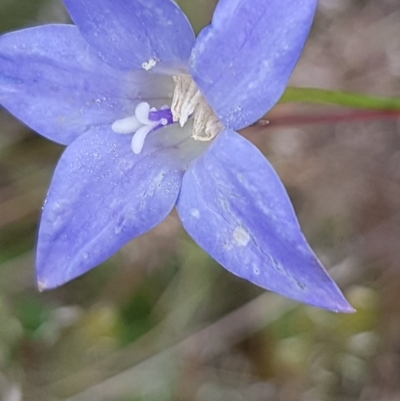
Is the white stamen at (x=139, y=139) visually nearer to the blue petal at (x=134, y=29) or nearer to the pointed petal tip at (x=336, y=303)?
the blue petal at (x=134, y=29)

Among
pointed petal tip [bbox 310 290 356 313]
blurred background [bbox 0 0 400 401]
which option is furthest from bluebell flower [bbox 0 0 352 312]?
blurred background [bbox 0 0 400 401]

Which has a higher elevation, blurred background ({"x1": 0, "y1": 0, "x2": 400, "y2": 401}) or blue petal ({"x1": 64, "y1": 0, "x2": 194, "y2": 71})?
blue petal ({"x1": 64, "y1": 0, "x2": 194, "y2": 71})

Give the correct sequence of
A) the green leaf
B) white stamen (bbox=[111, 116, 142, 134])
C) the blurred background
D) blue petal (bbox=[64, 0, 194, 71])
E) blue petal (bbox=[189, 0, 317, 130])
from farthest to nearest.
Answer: the blurred background < the green leaf < white stamen (bbox=[111, 116, 142, 134]) < blue petal (bbox=[64, 0, 194, 71]) < blue petal (bbox=[189, 0, 317, 130])

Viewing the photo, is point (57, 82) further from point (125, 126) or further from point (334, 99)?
point (334, 99)

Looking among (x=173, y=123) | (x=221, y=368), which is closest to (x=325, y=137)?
(x=221, y=368)

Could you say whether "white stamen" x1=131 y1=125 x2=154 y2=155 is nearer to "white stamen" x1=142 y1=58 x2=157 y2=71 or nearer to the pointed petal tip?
"white stamen" x1=142 y1=58 x2=157 y2=71
